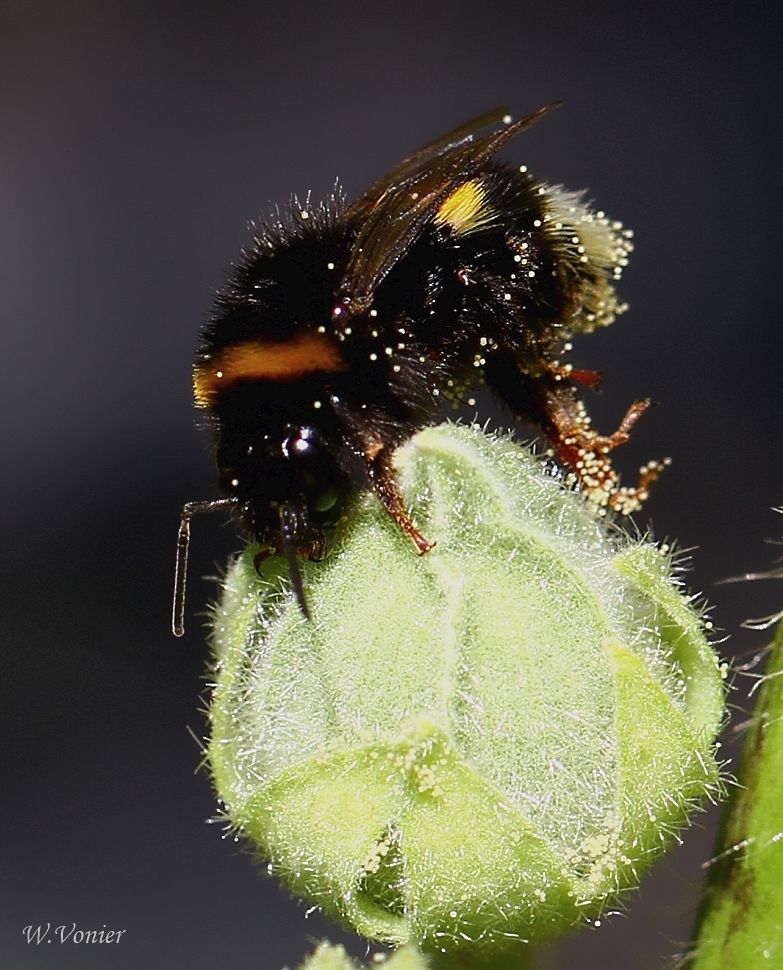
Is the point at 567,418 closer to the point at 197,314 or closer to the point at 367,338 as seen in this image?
the point at 367,338

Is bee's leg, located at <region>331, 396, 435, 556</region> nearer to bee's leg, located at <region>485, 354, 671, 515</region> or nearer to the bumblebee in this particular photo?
the bumblebee

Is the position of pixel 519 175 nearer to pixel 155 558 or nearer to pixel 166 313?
pixel 155 558

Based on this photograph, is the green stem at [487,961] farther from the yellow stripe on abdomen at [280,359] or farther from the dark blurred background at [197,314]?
the dark blurred background at [197,314]

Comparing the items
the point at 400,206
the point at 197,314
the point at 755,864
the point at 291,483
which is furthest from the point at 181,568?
the point at 197,314

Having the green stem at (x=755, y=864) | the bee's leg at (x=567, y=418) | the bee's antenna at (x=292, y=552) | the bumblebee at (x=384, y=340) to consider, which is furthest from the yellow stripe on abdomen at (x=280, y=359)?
the green stem at (x=755, y=864)

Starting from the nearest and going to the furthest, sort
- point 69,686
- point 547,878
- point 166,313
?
point 547,878
point 69,686
point 166,313

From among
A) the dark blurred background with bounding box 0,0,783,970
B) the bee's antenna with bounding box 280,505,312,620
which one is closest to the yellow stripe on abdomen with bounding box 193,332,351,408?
the bee's antenna with bounding box 280,505,312,620

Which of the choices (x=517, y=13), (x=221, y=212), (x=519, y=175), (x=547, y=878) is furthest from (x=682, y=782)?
(x=517, y=13)
